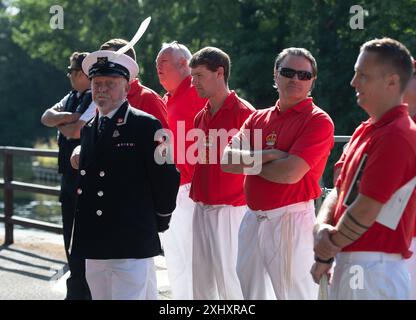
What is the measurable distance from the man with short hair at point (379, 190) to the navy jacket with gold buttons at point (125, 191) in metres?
1.26

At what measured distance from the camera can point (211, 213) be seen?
5.95 m

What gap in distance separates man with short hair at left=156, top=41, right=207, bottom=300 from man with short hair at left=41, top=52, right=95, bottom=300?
682 mm

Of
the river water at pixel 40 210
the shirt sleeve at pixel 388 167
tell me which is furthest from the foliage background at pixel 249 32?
the shirt sleeve at pixel 388 167

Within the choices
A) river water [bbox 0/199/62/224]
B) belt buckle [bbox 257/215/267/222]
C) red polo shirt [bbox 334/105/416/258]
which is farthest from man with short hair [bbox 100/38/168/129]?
river water [bbox 0/199/62/224]

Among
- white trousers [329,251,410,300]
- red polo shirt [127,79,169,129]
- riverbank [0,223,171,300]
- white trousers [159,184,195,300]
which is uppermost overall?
red polo shirt [127,79,169,129]

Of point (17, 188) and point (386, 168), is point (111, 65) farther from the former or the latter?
point (17, 188)

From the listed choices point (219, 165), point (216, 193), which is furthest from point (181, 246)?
point (219, 165)

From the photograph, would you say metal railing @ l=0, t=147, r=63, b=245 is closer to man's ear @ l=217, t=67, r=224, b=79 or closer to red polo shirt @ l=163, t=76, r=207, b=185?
red polo shirt @ l=163, t=76, r=207, b=185

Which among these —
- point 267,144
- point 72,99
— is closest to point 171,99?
point 72,99

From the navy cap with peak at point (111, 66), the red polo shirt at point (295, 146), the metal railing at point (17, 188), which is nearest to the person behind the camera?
the navy cap with peak at point (111, 66)

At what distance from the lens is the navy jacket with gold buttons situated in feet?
15.7

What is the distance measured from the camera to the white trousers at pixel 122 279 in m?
4.80

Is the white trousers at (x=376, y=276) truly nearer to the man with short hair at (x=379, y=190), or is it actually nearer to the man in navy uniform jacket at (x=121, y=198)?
the man with short hair at (x=379, y=190)

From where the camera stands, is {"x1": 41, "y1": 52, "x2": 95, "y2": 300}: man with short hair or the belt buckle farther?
{"x1": 41, "y1": 52, "x2": 95, "y2": 300}: man with short hair
